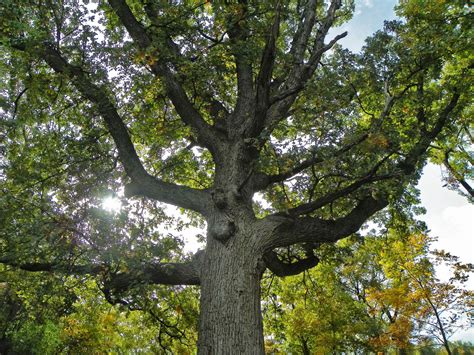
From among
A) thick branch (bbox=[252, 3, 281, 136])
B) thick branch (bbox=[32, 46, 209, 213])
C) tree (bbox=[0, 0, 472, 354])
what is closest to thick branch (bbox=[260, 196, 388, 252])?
tree (bbox=[0, 0, 472, 354])

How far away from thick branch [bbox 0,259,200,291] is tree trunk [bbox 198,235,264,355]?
17.6 inches

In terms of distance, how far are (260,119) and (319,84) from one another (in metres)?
1.37

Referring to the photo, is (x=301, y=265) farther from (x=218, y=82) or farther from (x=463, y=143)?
(x=463, y=143)

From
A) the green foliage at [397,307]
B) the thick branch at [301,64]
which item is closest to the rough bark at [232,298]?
the thick branch at [301,64]

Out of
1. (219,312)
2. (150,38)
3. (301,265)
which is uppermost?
(150,38)

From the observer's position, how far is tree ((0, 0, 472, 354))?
544 centimetres

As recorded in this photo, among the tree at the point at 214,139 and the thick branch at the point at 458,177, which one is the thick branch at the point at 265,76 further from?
the thick branch at the point at 458,177

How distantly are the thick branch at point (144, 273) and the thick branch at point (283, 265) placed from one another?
157cm

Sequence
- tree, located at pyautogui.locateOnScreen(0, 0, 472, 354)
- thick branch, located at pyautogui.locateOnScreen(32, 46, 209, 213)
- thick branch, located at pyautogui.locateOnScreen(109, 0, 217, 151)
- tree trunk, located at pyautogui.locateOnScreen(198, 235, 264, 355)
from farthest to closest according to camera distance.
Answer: thick branch, located at pyautogui.locateOnScreen(109, 0, 217, 151), thick branch, located at pyautogui.locateOnScreen(32, 46, 209, 213), tree, located at pyautogui.locateOnScreen(0, 0, 472, 354), tree trunk, located at pyautogui.locateOnScreen(198, 235, 264, 355)

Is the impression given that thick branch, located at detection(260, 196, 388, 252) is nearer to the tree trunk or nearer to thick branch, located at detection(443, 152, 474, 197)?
the tree trunk

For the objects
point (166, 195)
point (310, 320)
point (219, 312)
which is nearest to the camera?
point (219, 312)

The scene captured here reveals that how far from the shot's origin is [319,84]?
21.4 ft

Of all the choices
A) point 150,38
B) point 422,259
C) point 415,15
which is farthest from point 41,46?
point 422,259

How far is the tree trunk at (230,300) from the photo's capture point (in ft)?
14.2
